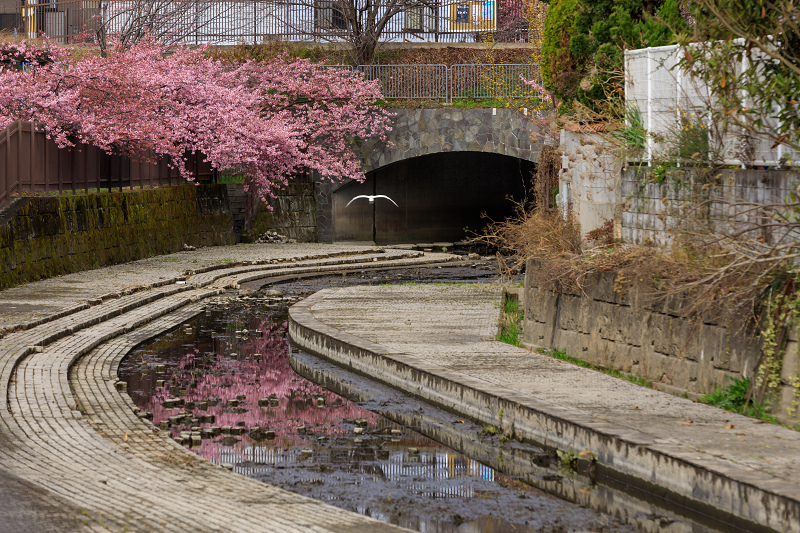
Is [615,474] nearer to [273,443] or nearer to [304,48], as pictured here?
[273,443]

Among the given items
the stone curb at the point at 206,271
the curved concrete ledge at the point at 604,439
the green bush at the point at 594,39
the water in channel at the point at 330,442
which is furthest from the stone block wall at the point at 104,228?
the green bush at the point at 594,39

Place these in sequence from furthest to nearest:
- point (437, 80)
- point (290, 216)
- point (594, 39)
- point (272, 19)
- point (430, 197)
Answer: point (272, 19) → point (430, 197) → point (437, 80) → point (290, 216) → point (594, 39)

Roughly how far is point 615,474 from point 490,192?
33.3 meters

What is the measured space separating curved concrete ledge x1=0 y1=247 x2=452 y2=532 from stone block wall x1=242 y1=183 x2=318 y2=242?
17.9m

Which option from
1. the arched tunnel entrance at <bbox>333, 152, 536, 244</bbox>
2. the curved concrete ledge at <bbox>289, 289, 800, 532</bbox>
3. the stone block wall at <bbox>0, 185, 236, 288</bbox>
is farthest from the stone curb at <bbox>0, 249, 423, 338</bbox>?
the arched tunnel entrance at <bbox>333, 152, 536, 244</bbox>

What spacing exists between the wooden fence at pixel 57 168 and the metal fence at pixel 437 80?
923 cm

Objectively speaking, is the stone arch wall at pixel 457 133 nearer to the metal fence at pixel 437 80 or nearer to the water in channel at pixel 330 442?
the metal fence at pixel 437 80

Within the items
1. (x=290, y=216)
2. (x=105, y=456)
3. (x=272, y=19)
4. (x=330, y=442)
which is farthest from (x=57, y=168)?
(x=272, y=19)

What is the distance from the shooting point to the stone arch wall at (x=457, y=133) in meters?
33.0

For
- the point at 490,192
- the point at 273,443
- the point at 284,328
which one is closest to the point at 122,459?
the point at 273,443

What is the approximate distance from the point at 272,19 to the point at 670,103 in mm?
29574

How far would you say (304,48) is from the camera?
119 ft

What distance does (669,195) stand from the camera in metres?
10.7

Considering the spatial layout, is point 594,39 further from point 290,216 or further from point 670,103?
point 290,216
